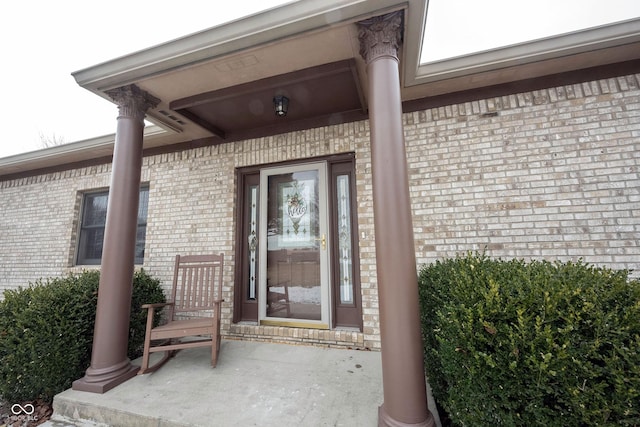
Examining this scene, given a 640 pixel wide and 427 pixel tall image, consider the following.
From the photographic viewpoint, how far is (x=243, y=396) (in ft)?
6.40

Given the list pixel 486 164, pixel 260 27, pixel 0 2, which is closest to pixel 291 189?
pixel 260 27

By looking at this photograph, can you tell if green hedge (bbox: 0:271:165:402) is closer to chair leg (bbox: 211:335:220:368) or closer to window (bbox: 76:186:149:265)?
chair leg (bbox: 211:335:220:368)

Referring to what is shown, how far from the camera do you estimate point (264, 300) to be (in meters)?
3.28

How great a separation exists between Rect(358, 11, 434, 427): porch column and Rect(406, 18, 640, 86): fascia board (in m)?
0.84

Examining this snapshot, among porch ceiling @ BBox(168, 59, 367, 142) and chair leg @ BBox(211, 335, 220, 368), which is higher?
porch ceiling @ BBox(168, 59, 367, 142)

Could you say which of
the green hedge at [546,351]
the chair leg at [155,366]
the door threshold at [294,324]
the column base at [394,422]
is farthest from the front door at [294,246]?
the green hedge at [546,351]

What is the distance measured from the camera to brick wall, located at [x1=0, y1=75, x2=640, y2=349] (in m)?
2.37

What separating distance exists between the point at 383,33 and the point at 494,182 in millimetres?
1769

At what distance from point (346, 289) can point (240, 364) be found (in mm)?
1310

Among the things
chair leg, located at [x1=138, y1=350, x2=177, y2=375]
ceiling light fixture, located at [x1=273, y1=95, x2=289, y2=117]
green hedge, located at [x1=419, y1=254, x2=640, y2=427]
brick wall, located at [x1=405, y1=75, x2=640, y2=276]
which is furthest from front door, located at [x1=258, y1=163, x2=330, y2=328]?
green hedge, located at [x1=419, y1=254, x2=640, y2=427]

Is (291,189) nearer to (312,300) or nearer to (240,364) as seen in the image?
(312,300)

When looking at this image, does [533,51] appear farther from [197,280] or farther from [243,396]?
[197,280]
